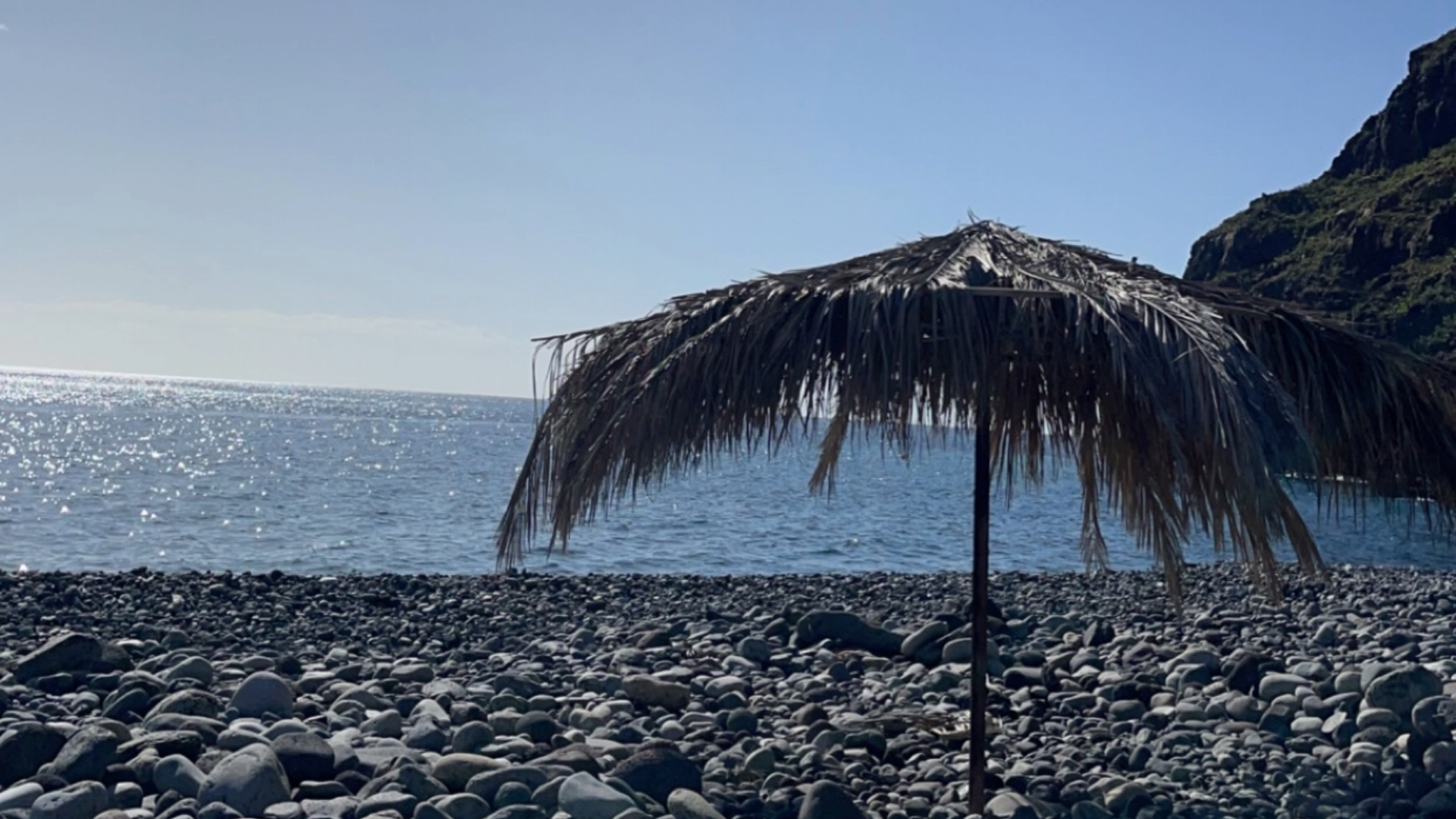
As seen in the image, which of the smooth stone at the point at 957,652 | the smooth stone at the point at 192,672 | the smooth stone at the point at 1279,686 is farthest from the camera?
the smooth stone at the point at 957,652

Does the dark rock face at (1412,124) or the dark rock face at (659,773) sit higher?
the dark rock face at (1412,124)

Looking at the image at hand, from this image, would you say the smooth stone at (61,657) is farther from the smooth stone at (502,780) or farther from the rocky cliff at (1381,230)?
the rocky cliff at (1381,230)

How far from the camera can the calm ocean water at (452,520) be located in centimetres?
2452

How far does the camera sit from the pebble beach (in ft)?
20.4

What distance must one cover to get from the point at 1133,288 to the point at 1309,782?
3005 mm

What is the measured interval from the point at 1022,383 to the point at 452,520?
27840 mm

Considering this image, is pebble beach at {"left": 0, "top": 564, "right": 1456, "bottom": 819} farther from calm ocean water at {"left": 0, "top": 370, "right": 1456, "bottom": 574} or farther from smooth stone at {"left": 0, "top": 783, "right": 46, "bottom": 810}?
calm ocean water at {"left": 0, "top": 370, "right": 1456, "bottom": 574}

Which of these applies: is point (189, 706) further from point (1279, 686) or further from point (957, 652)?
point (1279, 686)

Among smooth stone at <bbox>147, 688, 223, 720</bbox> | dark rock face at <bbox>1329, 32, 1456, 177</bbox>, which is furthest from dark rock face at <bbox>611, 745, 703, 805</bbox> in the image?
dark rock face at <bbox>1329, 32, 1456, 177</bbox>

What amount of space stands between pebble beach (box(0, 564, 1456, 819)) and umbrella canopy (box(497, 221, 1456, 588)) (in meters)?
1.36

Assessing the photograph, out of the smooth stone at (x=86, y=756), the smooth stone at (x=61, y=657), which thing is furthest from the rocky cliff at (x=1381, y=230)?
the smooth stone at (x=86, y=756)

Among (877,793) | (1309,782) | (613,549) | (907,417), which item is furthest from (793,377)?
(613,549)

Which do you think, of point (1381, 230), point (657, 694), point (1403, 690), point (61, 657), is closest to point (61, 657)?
point (61, 657)

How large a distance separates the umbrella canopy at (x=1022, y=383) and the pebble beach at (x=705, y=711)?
1.36m
